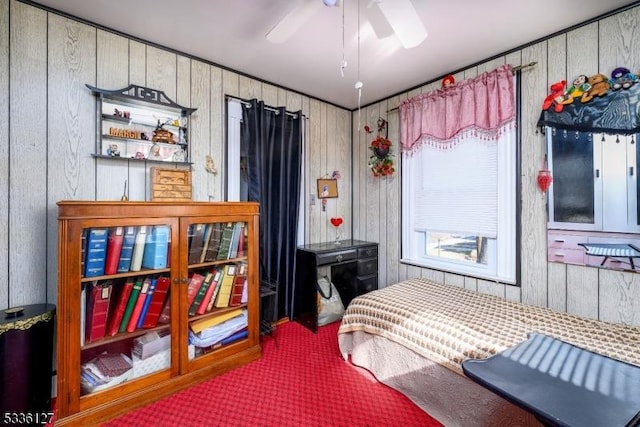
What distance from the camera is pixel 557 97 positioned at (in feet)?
6.40

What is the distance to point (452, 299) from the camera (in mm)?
2094

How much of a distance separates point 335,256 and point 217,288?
1199 mm

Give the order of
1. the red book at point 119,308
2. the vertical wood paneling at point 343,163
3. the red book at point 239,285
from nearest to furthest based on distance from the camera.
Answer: the red book at point 119,308
the red book at point 239,285
the vertical wood paneling at point 343,163

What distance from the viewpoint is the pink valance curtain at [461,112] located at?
2.17 m

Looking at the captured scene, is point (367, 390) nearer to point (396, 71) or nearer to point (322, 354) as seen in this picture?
point (322, 354)

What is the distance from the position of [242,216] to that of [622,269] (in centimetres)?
257

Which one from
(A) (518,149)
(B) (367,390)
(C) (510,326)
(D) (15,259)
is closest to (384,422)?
(B) (367,390)

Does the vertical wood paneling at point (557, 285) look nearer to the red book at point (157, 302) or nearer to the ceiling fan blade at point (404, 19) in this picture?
the ceiling fan blade at point (404, 19)

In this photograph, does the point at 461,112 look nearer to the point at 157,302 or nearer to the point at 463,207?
the point at 463,207

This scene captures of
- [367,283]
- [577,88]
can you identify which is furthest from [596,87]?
[367,283]

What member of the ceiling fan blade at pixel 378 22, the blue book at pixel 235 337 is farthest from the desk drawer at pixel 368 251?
the ceiling fan blade at pixel 378 22

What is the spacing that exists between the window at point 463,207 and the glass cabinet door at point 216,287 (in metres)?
1.78

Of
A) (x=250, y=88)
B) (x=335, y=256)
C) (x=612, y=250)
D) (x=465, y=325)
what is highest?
(x=250, y=88)

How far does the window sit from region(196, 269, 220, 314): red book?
6.37 feet
